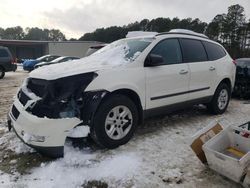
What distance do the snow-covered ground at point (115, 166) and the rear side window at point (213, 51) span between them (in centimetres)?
211

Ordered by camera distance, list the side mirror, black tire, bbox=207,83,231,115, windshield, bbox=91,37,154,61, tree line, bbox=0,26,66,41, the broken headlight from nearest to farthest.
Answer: the broken headlight → the side mirror → windshield, bbox=91,37,154,61 → black tire, bbox=207,83,231,115 → tree line, bbox=0,26,66,41

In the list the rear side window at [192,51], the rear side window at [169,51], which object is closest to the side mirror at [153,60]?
the rear side window at [169,51]

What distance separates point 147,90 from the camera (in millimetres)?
4699

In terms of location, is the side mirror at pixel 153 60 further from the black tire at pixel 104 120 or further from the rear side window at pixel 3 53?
the rear side window at pixel 3 53

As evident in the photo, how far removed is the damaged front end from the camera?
373 cm

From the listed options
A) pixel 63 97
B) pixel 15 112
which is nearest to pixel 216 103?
pixel 63 97

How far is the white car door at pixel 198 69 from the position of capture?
18.4 ft

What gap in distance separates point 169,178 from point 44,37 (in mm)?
99632

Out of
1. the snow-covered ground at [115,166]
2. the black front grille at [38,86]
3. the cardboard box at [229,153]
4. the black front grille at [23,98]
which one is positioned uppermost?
the black front grille at [38,86]

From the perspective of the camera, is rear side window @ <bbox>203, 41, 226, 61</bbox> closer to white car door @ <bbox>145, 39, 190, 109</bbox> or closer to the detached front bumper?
white car door @ <bbox>145, 39, 190, 109</bbox>

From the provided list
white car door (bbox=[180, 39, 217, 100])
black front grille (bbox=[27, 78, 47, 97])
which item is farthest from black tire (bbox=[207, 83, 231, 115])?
black front grille (bbox=[27, 78, 47, 97])

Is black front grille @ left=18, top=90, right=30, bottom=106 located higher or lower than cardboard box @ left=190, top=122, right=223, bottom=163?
higher

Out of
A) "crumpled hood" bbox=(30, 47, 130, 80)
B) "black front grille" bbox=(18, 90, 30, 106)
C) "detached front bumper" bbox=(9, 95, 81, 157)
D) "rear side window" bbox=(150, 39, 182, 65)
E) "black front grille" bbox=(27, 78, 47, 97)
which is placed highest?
"rear side window" bbox=(150, 39, 182, 65)

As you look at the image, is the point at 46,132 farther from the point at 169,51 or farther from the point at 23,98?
the point at 169,51
